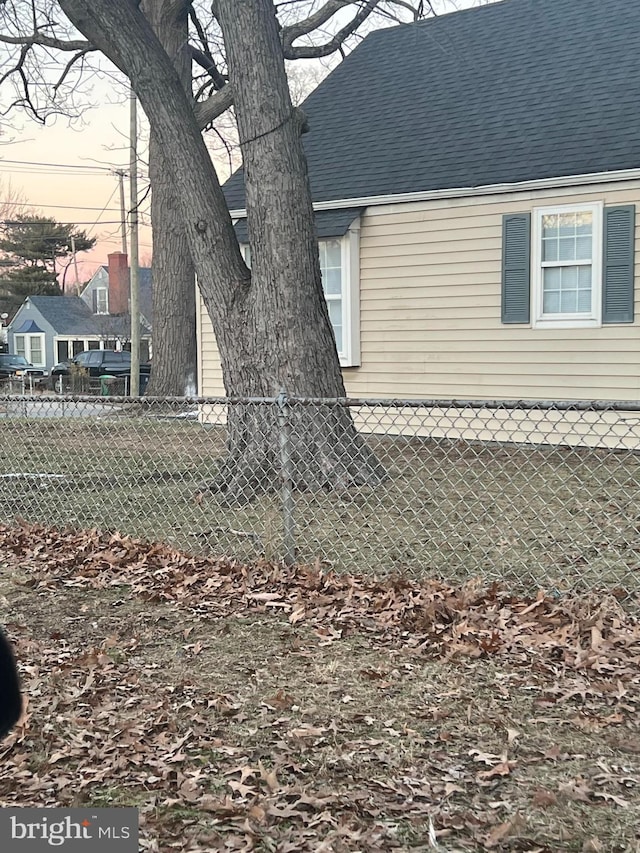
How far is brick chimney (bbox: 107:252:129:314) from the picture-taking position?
39.8 meters

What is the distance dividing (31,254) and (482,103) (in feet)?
189

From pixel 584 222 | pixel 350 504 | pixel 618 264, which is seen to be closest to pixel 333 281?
pixel 584 222

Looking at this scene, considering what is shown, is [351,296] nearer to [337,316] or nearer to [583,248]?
[337,316]

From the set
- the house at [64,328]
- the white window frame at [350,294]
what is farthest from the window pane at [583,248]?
the house at [64,328]

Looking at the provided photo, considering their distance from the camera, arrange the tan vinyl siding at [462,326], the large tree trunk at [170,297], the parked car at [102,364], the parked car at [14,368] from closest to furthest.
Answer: the tan vinyl siding at [462,326]
the large tree trunk at [170,297]
the parked car at [102,364]
the parked car at [14,368]

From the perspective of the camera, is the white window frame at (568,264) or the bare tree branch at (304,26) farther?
the bare tree branch at (304,26)

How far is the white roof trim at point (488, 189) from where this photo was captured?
34.7 ft

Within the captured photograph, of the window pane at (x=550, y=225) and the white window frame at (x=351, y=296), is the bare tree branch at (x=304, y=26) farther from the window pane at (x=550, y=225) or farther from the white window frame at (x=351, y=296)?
the window pane at (x=550, y=225)

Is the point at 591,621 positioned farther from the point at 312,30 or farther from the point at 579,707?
the point at 312,30

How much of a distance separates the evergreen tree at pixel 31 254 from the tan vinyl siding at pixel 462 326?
178ft

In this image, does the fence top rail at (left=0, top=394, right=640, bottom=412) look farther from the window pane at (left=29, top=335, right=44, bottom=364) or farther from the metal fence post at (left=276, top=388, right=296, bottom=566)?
the window pane at (left=29, top=335, right=44, bottom=364)

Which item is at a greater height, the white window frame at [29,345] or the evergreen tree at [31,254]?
the evergreen tree at [31,254]

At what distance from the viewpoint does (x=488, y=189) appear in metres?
11.5

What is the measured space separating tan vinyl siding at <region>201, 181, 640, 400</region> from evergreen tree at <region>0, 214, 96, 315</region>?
54112 mm
